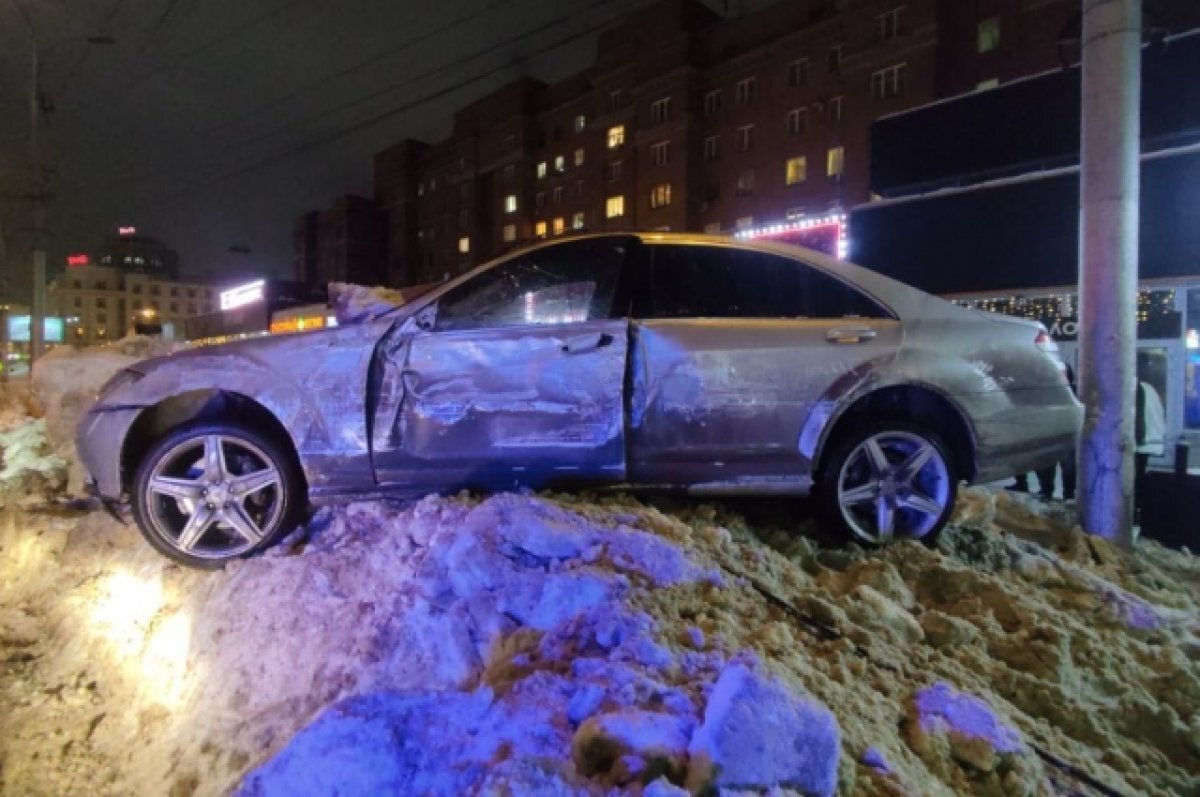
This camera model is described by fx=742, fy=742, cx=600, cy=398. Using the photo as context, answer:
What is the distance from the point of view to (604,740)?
2.15 meters

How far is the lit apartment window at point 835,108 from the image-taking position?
3371 cm

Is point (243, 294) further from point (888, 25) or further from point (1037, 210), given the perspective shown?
point (1037, 210)

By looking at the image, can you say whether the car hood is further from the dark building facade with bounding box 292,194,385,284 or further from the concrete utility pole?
the dark building facade with bounding box 292,194,385,284

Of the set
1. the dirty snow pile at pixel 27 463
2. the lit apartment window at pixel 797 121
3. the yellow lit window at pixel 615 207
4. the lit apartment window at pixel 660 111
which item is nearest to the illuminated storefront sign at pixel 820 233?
the dirty snow pile at pixel 27 463

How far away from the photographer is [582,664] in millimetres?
2516

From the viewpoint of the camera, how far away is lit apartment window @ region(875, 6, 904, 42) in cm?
3047

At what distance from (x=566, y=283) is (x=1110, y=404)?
3822 millimetres

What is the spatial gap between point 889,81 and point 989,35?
385 cm

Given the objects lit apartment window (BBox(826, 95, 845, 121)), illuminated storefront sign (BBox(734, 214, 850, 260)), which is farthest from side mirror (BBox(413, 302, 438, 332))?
lit apartment window (BBox(826, 95, 845, 121))

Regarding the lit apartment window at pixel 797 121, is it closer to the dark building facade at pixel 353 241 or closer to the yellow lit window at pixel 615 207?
the yellow lit window at pixel 615 207

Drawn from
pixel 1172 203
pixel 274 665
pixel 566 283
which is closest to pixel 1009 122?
pixel 1172 203

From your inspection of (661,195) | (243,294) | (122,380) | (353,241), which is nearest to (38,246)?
(122,380)

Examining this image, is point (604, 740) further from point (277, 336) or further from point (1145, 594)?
point (1145, 594)

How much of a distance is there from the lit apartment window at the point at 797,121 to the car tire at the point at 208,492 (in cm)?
3601
